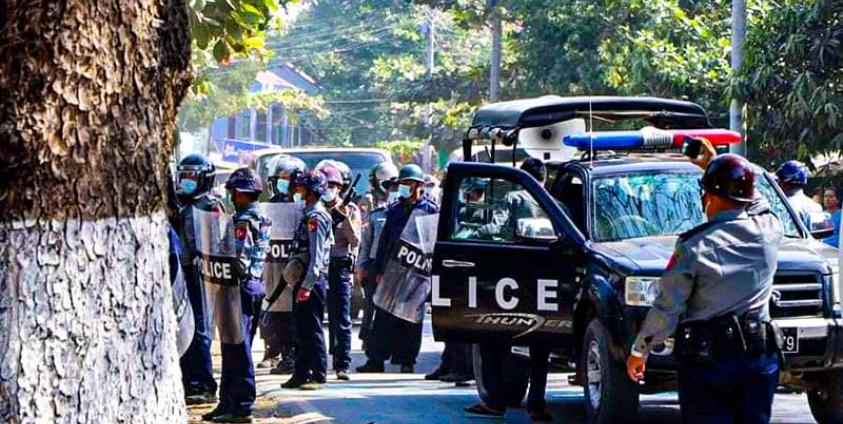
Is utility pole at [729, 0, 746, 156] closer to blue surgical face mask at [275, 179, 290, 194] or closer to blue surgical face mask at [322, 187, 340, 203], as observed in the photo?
blue surgical face mask at [322, 187, 340, 203]

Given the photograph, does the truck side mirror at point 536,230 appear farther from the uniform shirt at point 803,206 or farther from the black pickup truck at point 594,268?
the uniform shirt at point 803,206

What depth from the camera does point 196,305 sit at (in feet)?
38.6

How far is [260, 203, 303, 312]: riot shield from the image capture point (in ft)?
44.1

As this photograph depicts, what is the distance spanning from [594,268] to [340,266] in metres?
5.03

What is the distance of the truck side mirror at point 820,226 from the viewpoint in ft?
37.6

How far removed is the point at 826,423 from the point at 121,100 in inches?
259

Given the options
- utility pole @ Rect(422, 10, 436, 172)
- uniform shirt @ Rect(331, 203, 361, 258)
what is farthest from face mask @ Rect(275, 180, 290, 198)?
utility pole @ Rect(422, 10, 436, 172)

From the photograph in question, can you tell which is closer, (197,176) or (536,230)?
(536,230)

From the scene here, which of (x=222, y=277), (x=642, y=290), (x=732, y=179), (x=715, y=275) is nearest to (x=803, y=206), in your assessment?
(x=642, y=290)

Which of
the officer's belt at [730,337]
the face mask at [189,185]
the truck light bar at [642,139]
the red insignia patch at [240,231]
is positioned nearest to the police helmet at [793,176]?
the truck light bar at [642,139]

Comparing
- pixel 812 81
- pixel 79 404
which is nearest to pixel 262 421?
pixel 79 404

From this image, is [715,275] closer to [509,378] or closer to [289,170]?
[509,378]

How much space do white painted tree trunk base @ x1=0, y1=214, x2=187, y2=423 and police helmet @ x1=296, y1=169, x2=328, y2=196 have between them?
25.8ft

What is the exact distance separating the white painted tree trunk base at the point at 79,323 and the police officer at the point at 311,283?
7.70 metres
